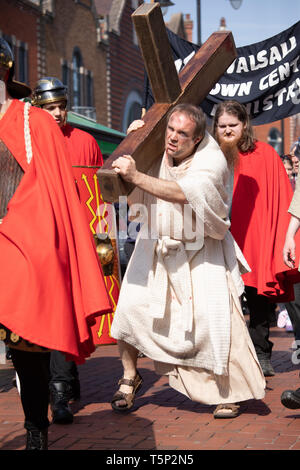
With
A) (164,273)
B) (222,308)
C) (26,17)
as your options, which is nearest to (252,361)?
(222,308)

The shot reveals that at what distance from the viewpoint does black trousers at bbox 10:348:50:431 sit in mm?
3654

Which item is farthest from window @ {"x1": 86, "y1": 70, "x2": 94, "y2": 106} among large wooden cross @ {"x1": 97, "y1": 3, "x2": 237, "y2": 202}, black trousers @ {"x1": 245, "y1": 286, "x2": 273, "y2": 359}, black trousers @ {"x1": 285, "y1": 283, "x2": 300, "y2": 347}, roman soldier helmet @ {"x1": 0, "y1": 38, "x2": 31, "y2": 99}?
roman soldier helmet @ {"x1": 0, "y1": 38, "x2": 31, "y2": 99}

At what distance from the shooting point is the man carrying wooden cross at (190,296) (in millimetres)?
4840

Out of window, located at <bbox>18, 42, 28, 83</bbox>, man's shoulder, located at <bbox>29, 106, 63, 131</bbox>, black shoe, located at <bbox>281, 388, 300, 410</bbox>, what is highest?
window, located at <bbox>18, 42, 28, 83</bbox>

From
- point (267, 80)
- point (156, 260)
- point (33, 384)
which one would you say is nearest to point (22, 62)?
point (267, 80)

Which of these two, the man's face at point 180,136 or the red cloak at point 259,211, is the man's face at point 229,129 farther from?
the man's face at point 180,136

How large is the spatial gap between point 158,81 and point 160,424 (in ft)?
6.47

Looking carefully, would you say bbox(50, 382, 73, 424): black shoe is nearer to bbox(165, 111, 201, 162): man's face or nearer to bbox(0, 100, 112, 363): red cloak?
bbox(0, 100, 112, 363): red cloak

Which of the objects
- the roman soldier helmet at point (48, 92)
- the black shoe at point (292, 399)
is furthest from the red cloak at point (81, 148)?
the black shoe at point (292, 399)

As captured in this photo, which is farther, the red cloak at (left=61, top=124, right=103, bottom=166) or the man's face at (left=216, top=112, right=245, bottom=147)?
the man's face at (left=216, top=112, right=245, bottom=147)

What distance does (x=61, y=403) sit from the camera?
5090 mm

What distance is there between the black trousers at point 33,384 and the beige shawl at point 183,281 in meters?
1.36

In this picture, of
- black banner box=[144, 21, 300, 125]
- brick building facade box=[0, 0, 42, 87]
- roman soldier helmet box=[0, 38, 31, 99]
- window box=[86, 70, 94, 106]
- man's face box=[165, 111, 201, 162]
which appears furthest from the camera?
window box=[86, 70, 94, 106]

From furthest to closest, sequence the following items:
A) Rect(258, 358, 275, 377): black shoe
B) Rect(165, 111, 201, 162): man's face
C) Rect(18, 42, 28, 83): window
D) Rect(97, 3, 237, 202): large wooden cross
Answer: Rect(18, 42, 28, 83): window
Rect(258, 358, 275, 377): black shoe
Rect(165, 111, 201, 162): man's face
Rect(97, 3, 237, 202): large wooden cross
